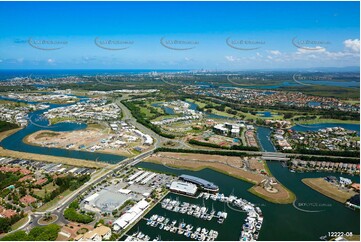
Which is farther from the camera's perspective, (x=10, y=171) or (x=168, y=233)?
(x=10, y=171)

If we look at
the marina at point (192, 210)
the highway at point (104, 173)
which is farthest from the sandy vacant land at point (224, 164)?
the marina at point (192, 210)

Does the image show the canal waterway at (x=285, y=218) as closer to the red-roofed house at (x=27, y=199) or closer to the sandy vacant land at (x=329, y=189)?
the sandy vacant land at (x=329, y=189)

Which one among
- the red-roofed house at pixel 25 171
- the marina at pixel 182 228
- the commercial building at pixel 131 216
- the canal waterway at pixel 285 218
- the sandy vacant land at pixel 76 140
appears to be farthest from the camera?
the sandy vacant land at pixel 76 140

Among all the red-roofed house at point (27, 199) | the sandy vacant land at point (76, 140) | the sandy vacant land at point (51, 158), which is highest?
the sandy vacant land at point (76, 140)

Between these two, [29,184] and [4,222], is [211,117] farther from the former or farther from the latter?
[4,222]

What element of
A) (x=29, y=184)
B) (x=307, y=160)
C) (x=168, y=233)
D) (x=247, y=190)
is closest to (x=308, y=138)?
(x=307, y=160)

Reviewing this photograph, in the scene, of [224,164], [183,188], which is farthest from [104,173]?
[224,164]

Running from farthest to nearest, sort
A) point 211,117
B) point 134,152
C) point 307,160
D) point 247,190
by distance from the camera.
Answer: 1. point 211,117
2. point 134,152
3. point 307,160
4. point 247,190
